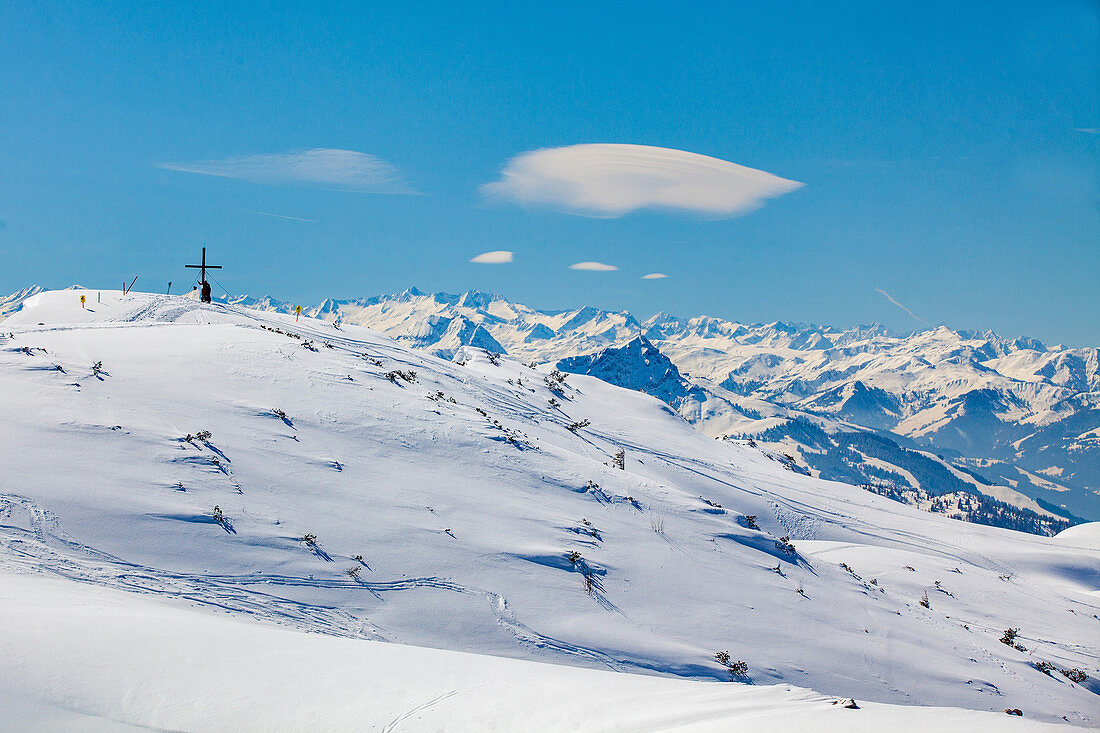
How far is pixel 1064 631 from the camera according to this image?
15961mm

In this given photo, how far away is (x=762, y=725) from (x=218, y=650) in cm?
518

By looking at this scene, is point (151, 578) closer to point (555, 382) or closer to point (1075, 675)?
point (1075, 675)

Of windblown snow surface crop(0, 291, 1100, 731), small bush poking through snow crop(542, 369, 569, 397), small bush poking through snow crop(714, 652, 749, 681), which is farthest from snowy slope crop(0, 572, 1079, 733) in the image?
small bush poking through snow crop(542, 369, 569, 397)

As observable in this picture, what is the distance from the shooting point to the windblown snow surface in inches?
203

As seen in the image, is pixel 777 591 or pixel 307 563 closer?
pixel 307 563

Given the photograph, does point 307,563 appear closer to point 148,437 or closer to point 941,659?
point 148,437

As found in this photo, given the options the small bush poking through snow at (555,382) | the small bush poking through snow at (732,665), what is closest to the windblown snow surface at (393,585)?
the small bush poking through snow at (732,665)

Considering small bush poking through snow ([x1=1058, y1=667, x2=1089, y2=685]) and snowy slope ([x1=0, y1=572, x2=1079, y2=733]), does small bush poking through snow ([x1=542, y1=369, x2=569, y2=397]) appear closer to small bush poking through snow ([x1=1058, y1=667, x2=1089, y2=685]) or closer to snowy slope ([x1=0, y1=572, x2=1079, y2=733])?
small bush poking through snow ([x1=1058, y1=667, x2=1089, y2=685])

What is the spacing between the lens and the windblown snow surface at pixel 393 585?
517cm

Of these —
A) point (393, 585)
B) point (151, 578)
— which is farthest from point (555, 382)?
point (151, 578)

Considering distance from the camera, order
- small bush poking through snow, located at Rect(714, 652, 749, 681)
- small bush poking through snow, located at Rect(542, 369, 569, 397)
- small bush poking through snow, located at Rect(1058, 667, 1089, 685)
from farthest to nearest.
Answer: small bush poking through snow, located at Rect(542, 369, 569, 397) < small bush poking through snow, located at Rect(1058, 667, 1089, 685) < small bush poking through snow, located at Rect(714, 652, 749, 681)

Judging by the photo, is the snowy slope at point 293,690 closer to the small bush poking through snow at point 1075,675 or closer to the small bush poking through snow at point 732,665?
the small bush poking through snow at point 732,665

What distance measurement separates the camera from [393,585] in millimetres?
8750

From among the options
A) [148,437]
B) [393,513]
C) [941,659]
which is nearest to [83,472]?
[148,437]
